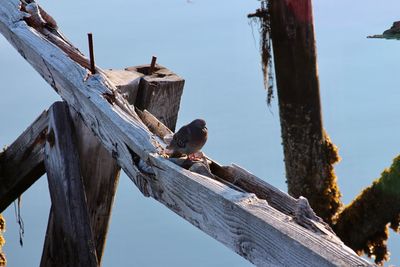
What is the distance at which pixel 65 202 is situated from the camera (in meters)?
3.61

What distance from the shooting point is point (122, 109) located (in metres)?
3.27

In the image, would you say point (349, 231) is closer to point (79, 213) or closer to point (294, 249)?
point (79, 213)

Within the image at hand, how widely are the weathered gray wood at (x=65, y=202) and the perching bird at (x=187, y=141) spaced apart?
635 millimetres

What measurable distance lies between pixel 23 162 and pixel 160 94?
2.33 feet

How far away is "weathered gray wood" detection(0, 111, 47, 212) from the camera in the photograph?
4.00 m

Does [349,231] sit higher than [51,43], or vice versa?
[51,43]

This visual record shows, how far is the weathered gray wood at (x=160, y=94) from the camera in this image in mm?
4117

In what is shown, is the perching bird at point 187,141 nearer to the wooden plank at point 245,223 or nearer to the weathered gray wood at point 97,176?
the wooden plank at point 245,223

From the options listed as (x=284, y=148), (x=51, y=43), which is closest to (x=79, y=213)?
(x=51, y=43)

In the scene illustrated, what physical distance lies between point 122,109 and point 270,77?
3.89 metres

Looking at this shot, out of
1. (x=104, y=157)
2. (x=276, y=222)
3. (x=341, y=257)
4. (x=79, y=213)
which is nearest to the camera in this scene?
(x=341, y=257)

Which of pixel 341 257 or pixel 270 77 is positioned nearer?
pixel 341 257

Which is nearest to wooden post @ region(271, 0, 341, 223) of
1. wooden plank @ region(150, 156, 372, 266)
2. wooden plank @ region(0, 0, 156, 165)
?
wooden plank @ region(0, 0, 156, 165)

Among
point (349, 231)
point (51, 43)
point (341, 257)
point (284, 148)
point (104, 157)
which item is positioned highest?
point (51, 43)
